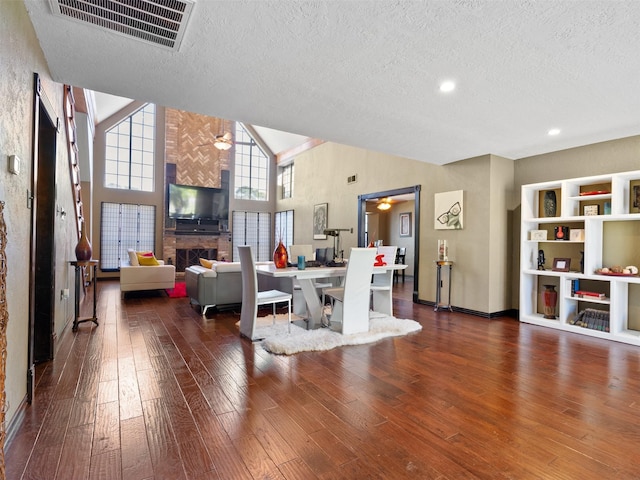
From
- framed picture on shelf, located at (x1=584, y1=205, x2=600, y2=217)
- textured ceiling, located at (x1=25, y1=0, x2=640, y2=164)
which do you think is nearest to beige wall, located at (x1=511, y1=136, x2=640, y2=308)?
textured ceiling, located at (x1=25, y1=0, x2=640, y2=164)

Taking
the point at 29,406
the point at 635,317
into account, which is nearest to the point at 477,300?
the point at 635,317

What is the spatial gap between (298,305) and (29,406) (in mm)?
3038

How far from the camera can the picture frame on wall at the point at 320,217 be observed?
28.6 ft

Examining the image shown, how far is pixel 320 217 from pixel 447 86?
619 centimetres

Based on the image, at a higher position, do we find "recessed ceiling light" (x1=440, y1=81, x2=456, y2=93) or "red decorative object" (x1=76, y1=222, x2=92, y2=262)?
"recessed ceiling light" (x1=440, y1=81, x2=456, y2=93)

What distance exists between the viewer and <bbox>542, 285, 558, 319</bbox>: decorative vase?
4559 millimetres

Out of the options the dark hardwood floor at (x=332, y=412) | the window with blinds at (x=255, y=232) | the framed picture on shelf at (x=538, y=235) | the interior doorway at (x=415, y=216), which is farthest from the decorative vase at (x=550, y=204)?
the window with blinds at (x=255, y=232)

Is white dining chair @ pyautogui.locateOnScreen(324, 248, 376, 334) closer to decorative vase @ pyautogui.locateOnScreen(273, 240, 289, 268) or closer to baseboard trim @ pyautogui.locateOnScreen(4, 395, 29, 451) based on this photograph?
decorative vase @ pyautogui.locateOnScreen(273, 240, 289, 268)

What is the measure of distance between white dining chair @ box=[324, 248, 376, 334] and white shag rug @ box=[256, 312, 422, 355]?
12cm

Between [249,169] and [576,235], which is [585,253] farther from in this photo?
[249,169]

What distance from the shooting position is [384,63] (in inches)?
98.8

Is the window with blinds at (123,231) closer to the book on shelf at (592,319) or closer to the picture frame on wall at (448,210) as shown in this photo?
the picture frame on wall at (448,210)

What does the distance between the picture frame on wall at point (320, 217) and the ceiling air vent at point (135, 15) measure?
6622mm

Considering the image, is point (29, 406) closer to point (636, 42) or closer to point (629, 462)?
point (629, 462)
